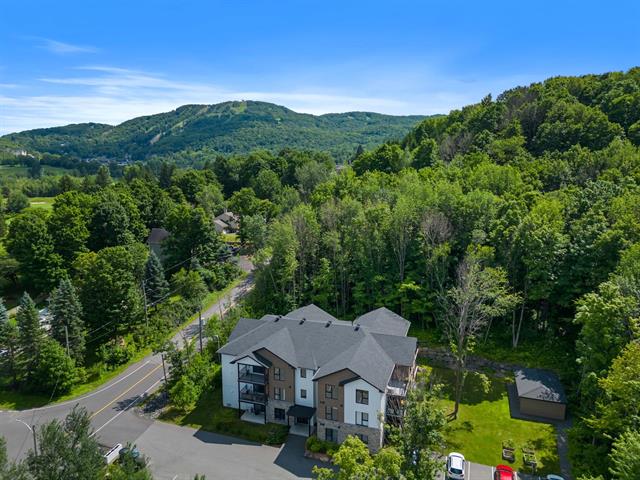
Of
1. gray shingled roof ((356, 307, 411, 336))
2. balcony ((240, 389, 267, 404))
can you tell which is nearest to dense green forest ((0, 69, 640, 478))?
gray shingled roof ((356, 307, 411, 336))

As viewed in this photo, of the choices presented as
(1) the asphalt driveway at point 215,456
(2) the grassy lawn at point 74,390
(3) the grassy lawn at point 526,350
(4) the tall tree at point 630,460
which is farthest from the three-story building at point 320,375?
(2) the grassy lawn at point 74,390

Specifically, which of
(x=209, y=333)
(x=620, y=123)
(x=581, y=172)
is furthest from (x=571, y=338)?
(x=620, y=123)

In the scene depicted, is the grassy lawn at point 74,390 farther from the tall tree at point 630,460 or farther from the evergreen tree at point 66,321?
the tall tree at point 630,460

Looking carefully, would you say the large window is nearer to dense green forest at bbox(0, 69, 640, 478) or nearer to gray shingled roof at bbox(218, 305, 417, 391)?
gray shingled roof at bbox(218, 305, 417, 391)

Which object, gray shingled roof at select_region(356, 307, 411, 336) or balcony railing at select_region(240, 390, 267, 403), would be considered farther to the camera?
gray shingled roof at select_region(356, 307, 411, 336)

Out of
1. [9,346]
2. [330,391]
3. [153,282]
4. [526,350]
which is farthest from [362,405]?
[153,282]

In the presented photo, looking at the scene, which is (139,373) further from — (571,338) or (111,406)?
(571,338)
